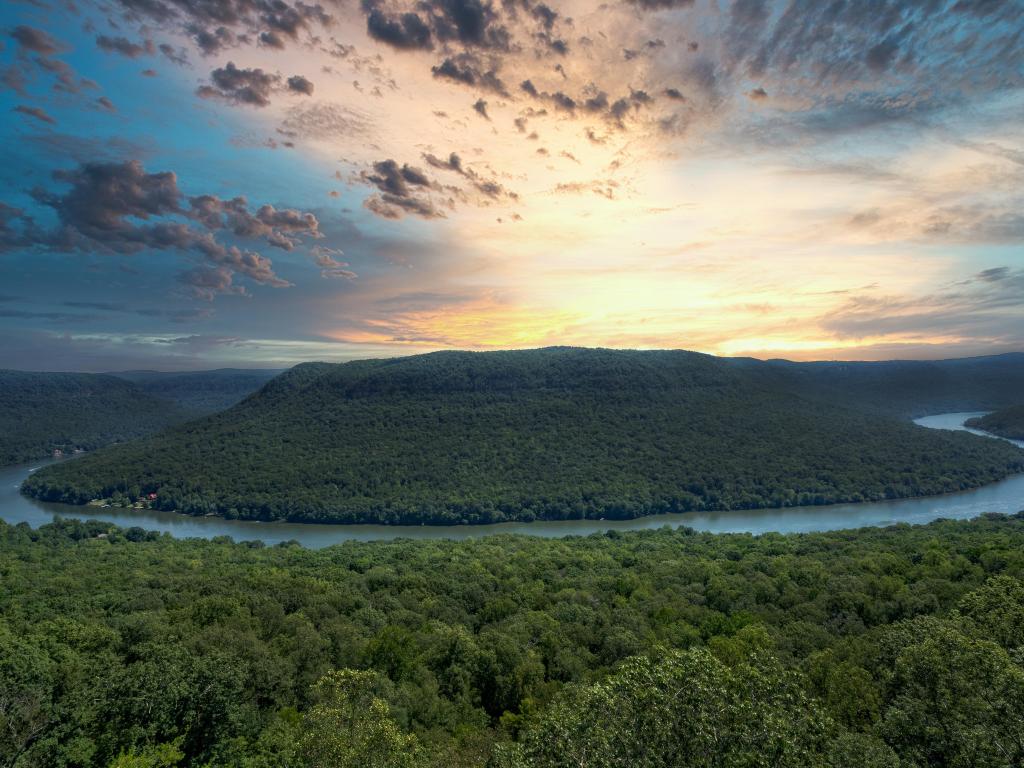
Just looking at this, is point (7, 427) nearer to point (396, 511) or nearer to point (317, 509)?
point (317, 509)

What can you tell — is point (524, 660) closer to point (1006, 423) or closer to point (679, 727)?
point (679, 727)

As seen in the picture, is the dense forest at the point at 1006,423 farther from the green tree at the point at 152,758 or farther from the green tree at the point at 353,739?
the green tree at the point at 152,758

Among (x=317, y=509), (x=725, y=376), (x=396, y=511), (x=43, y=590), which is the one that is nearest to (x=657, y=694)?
(x=43, y=590)

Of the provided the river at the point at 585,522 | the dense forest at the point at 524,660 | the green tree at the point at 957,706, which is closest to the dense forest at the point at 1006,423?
the river at the point at 585,522

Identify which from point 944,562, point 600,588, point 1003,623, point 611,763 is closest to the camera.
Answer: point 611,763

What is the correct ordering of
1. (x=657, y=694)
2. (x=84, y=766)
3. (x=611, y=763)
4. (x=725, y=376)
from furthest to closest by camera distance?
(x=725, y=376) < (x=84, y=766) < (x=657, y=694) < (x=611, y=763)

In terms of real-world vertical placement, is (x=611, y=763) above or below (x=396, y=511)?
above

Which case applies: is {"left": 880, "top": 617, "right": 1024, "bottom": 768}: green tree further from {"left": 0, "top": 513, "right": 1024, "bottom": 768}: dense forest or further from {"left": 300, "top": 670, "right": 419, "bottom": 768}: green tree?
{"left": 300, "top": 670, "right": 419, "bottom": 768}: green tree
